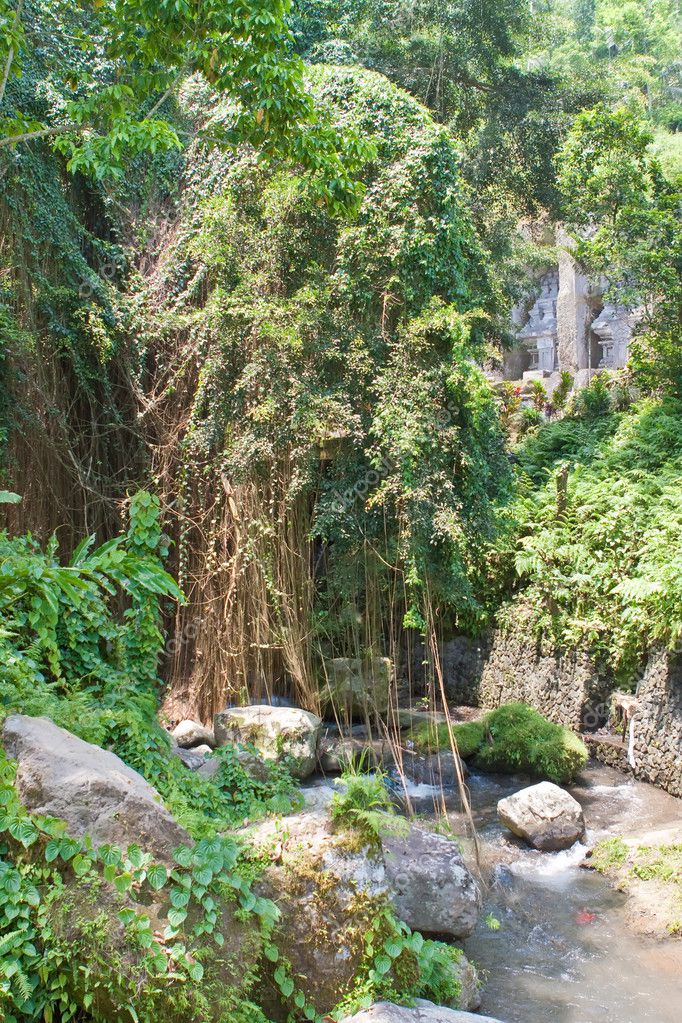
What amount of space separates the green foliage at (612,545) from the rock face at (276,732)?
343 cm

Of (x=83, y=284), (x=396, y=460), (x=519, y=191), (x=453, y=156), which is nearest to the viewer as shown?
(x=396, y=460)

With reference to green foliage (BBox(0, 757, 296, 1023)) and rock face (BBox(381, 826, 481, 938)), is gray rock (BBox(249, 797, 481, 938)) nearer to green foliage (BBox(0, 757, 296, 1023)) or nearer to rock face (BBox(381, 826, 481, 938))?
rock face (BBox(381, 826, 481, 938))

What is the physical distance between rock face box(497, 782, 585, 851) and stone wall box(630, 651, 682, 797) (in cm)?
123

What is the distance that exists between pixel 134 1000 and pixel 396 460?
5.63 m

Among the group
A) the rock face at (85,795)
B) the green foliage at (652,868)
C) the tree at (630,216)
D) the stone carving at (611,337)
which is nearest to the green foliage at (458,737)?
the green foliage at (652,868)

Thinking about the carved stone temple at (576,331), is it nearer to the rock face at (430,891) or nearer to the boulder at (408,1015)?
the rock face at (430,891)

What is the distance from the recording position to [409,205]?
9070 mm

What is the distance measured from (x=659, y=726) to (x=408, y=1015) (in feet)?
18.9

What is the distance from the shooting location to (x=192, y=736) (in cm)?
939

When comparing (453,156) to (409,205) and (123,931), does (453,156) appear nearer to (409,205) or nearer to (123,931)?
(409,205)

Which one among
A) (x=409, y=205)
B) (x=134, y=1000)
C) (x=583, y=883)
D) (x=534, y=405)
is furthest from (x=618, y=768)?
(x=534, y=405)

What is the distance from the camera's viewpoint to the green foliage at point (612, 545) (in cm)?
966

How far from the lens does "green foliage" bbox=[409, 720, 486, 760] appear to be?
32.8ft

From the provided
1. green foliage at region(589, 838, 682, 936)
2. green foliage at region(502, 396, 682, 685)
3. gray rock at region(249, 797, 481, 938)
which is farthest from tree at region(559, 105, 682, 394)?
gray rock at region(249, 797, 481, 938)
